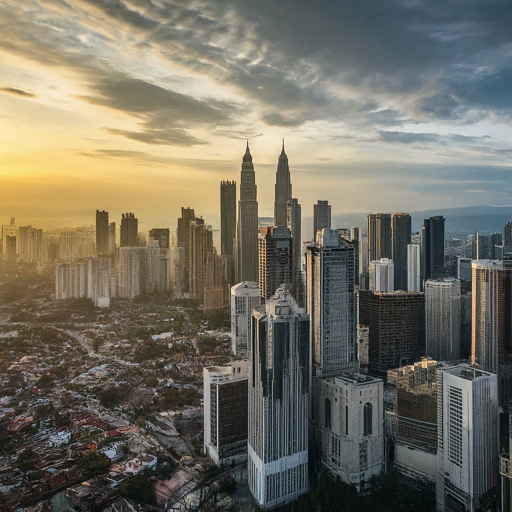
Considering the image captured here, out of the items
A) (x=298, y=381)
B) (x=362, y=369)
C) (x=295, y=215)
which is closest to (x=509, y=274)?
(x=362, y=369)

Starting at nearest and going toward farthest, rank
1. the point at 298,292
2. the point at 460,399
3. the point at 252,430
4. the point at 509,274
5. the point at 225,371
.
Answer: the point at 460,399 → the point at 252,430 → the point at 225,371 → the point at 509,274 → the point at 298,292

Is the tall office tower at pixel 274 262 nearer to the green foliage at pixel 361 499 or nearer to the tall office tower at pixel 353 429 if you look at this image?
the tall office tower at pixel 353 429

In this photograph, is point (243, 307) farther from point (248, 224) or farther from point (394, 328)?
point (248, 224)

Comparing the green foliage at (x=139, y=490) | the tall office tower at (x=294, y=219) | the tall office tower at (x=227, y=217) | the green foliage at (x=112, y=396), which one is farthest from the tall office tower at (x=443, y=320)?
the tall office tower at (x=227, y=217)

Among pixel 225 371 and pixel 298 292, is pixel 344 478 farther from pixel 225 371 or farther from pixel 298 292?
pixel 298 292

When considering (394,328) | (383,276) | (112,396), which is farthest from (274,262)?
(383,276)
